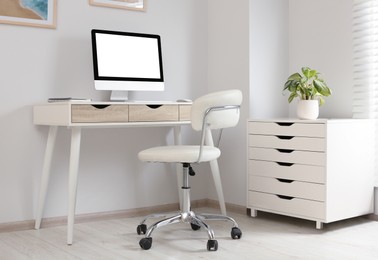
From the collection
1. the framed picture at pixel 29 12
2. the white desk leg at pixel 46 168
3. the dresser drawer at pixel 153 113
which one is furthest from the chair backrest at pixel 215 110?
the framed picture at pixel 29 12

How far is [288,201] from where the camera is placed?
11.0ft

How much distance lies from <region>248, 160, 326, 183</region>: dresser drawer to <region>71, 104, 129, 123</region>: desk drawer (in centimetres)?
99

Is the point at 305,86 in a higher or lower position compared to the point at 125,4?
lower

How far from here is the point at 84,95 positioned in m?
3.49

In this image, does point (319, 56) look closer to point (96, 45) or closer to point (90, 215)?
point (96, 45)

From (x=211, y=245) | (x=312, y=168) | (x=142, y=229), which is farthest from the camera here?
(x=312, y=168)

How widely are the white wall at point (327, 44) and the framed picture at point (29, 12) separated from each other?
1767 millimetres

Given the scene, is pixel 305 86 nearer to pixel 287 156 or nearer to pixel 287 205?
pixel 287 156

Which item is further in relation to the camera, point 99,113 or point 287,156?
Answer: point 287,156

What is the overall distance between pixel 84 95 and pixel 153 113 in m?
0.57

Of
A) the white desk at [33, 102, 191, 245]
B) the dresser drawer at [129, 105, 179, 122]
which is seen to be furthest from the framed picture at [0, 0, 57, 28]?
the dresser drawer at [129, 105, 179, 122]

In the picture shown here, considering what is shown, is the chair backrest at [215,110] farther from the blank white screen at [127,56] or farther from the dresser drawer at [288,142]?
the blank white screen at [127,56]

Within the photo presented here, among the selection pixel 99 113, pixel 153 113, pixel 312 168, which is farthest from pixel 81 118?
pixel 312 168

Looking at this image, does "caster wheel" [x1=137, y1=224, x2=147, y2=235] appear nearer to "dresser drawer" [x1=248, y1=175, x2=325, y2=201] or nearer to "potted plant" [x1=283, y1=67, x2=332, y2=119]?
"dresser drawer" [x1=248, y1=175, x2=325, y2=201]
